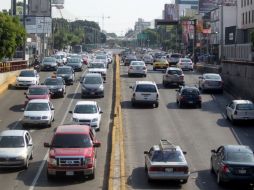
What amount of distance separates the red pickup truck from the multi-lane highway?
0.42m

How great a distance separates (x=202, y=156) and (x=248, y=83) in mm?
18870

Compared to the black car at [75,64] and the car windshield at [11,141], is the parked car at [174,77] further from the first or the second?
the car windshield at [11,141]

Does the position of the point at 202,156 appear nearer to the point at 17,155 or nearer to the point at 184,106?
the point at 17,155

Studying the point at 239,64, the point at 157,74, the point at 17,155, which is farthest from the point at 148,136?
the point at 157,74

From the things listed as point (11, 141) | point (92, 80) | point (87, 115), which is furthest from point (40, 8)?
point (11, 141)

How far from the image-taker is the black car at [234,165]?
72.1 ft

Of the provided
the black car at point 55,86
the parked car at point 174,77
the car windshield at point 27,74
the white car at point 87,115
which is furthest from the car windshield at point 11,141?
the parked car at point 174,77

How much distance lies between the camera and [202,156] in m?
28.2

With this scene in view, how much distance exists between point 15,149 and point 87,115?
8.73 meters

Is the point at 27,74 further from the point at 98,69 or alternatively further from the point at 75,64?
the point at 75,64

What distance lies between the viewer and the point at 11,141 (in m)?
25.7

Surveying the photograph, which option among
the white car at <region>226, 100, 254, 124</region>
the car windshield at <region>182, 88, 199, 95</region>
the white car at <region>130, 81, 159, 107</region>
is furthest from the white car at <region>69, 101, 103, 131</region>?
the car windshield at <region>182, 88, 199, 95</region>

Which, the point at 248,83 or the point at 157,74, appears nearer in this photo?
the point at 248,83

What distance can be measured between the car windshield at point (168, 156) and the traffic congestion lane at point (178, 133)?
879 millimetres
